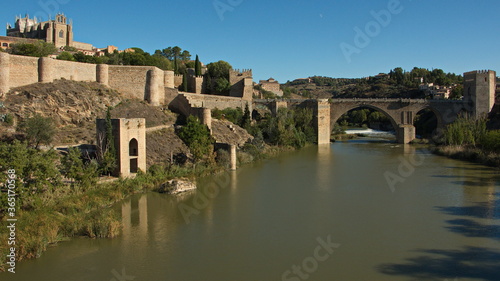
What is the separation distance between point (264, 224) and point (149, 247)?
2.71 m

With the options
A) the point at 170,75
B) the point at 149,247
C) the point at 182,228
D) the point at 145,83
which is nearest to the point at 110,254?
the point at 149,247

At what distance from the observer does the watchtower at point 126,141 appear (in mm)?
12125

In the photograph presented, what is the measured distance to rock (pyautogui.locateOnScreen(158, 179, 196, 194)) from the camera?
12.0 meters

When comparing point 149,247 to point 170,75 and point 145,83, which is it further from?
point 170,75

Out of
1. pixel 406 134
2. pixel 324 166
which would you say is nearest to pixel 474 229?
pixel 324 166

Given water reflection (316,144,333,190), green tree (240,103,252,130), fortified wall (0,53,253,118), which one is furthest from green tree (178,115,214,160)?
green tree (240,103,252,130)

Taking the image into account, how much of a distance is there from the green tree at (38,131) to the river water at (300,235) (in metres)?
4.43

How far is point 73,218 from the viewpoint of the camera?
8867 mm

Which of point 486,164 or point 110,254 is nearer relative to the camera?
point 110,254

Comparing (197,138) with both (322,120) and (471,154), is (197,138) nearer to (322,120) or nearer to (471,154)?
(471,154)

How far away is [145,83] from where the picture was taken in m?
19.1

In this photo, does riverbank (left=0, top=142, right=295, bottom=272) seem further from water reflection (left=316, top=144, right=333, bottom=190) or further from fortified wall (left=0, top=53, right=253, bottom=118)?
fortified wall (left=0, top=53, right=253, bottom=118)

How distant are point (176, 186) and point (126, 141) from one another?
6.83 feet

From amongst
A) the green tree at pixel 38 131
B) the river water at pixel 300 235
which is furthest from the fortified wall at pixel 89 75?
the river water at pixel 300 235
